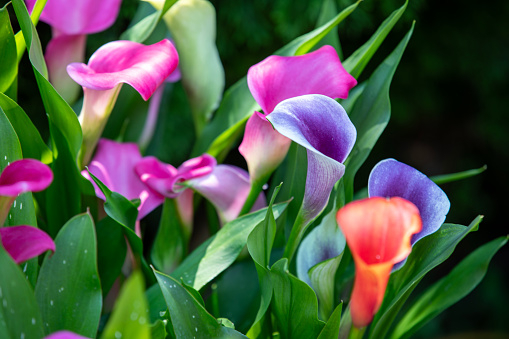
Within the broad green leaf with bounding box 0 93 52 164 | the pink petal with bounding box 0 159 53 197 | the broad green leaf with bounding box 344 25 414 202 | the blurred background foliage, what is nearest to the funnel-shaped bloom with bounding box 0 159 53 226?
the pink petal with bounding box 0 159 53 197

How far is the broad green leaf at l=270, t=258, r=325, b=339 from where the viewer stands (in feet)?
1.13

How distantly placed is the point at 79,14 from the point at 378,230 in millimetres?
333

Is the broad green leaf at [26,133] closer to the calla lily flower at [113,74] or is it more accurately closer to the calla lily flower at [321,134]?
the calla lily flower at [113,74]

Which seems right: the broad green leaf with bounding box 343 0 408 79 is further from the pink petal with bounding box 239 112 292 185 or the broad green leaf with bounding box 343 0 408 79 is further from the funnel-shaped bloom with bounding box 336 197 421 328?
the funnel-shaped bloom with bounding box 336 197 421 328

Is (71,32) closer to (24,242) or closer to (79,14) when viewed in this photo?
(79,14)

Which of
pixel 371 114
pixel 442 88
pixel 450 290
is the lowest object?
pixel 442 88

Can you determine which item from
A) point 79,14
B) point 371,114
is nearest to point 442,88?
point 371,114

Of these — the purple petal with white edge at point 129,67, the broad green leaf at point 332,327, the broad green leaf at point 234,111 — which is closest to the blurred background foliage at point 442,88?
the broad green leaf at point 234,111

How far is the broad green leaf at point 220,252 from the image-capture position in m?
0.39

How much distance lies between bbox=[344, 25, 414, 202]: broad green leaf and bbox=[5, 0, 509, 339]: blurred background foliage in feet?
0.76

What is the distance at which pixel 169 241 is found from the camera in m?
0.46

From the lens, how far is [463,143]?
1.13m

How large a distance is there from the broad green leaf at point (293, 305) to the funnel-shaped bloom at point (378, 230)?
0.28 ft

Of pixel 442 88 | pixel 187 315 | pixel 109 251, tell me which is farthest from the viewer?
pixel 442 88
